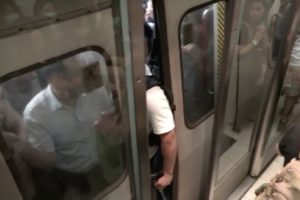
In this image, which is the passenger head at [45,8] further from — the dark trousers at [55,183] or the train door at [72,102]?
the dark trousers at [55,183]

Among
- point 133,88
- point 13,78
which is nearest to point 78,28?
point 13,78

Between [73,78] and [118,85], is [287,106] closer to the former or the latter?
[118,85]

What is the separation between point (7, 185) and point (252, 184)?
241 cm

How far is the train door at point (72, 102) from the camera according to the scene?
896mm

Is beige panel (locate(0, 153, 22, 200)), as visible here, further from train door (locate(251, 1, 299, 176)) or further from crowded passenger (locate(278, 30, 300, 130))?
crowded passenger (locate(278, 30, 300, 130))

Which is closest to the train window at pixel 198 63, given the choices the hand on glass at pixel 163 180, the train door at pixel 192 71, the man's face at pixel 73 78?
the train door at pixel 192 71

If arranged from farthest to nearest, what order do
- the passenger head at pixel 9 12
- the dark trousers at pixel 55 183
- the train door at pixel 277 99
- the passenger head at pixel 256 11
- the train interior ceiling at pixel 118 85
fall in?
the train door at pixel 277 99 < the passenger head at pixel 256 11 < the dark trousers at pixel 55 183 < the train interior ceiling at pixel 118 85 < the passenger head at pixel 9 12

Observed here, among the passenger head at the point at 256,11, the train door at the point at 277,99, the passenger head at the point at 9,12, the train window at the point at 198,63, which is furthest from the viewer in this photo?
the train door at the point at 277,99

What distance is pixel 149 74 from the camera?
5.08ft

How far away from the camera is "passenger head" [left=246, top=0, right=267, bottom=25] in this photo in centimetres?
179

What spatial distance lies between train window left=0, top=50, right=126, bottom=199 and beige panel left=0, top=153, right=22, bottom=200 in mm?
27

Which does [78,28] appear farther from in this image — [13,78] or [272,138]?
[272,138]

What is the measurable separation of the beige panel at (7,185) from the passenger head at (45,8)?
446 millimetres

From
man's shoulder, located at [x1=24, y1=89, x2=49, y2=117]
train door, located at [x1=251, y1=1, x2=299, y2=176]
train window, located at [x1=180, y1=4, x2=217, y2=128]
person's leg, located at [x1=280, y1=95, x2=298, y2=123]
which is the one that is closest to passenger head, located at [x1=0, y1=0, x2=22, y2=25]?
man's shoulder, located at [x1=24, y1=89, x2=49, y2=117]
